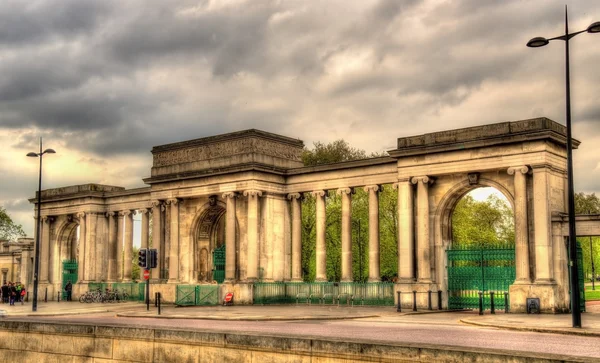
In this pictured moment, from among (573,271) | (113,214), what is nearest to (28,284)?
(113,214)

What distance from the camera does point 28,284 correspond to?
56.3 metres

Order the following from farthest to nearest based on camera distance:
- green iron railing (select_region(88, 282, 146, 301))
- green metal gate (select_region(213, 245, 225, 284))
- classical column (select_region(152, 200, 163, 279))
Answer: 1. green iron railing (select_region(88, 282, 146, 301))
2. classical column (select_region(152, 200, 163, 279))
3. green metal gate (select_region(213, 245, 225, 284))

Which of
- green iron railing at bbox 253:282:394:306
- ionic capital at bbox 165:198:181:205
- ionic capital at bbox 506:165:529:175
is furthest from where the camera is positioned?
ionic capital at bbox 165:198:181:205

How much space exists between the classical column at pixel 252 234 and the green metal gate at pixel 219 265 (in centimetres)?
451

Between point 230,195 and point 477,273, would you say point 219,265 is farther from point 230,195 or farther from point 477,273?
point 477,273

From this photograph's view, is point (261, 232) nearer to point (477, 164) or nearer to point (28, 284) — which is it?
point (477, 164)

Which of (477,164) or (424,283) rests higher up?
(477,164)

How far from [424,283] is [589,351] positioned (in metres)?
17.9

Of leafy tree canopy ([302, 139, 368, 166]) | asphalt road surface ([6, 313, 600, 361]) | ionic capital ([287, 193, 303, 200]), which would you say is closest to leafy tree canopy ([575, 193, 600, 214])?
leafy tree canopy ([302, 139, 368, 166])

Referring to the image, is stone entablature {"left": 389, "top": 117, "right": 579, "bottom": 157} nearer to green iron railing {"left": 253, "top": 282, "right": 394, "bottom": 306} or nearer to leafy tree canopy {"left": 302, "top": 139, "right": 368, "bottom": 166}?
green iron railing {"left": 253, "top": 282, "right": 394, "bottom": 306}

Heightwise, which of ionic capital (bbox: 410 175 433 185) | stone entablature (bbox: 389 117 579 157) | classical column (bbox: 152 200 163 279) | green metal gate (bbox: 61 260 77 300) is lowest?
green metal gate (bbox: 61 260 77 300)

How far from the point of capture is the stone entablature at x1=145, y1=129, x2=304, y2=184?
40.2 m

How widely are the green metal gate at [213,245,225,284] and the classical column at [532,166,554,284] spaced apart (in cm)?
2009

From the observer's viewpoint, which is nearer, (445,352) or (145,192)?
(445,352)
